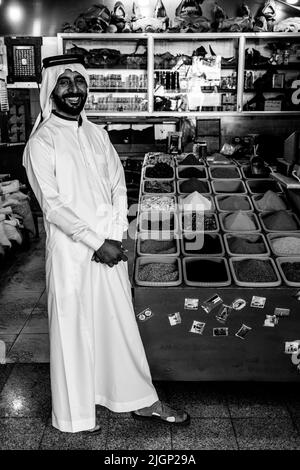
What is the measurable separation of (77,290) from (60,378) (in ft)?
1.42

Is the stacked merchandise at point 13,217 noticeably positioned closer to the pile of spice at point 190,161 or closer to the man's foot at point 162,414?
the pile of spice at point 190,161

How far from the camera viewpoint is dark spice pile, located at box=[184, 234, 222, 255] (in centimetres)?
323

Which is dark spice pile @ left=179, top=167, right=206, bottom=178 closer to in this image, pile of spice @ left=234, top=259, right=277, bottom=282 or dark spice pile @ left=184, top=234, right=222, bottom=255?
dark spice pile @ left=184, top=234, right=222, bottom=255

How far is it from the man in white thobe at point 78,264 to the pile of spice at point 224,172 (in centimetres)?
166

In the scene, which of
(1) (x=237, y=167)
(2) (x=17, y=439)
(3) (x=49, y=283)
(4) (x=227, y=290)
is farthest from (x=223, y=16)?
(2) (x=17, y=439)

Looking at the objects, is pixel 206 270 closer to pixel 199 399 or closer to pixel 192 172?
pixel 199 399

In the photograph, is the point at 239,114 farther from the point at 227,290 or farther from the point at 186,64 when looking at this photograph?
the point at 227,290

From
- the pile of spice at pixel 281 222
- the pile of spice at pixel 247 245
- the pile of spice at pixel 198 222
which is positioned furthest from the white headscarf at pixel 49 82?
the pile of spice at pixel 281 222

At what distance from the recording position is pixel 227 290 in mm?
2893

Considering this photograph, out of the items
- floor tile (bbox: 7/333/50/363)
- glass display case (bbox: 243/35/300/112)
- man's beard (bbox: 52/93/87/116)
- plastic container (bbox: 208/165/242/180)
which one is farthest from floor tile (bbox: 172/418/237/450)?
glass display case (bbox: 243/35/300/112)

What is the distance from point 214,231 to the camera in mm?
3361

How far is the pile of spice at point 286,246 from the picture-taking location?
Result: 3180 mm

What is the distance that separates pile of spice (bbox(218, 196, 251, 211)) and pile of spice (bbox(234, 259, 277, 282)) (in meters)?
0.61

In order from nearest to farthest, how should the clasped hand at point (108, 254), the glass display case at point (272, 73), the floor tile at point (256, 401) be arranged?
the clasped hand at point (108, 254)
the floor tile at point (256, 401)
the glass display case at point (272, 73)
